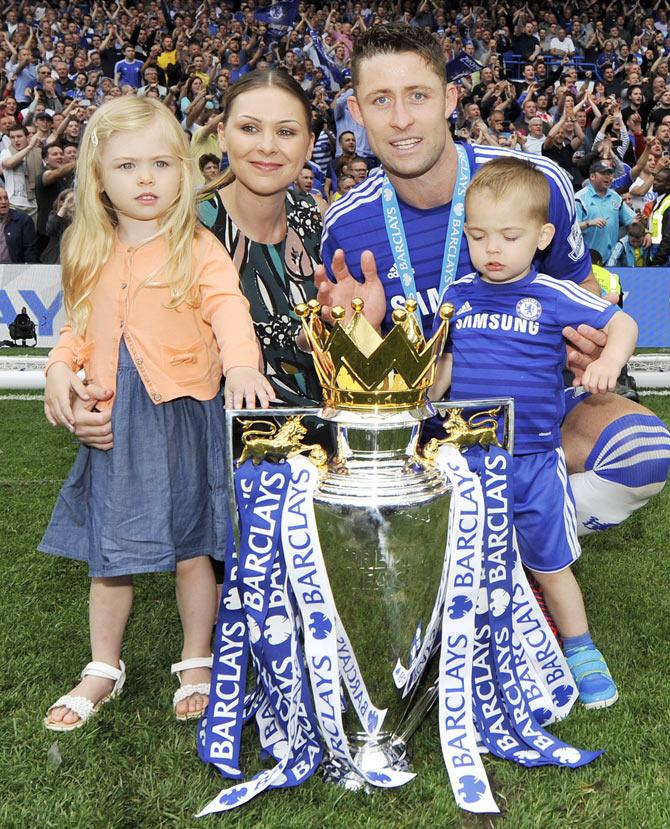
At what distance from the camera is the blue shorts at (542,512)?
2.42 m

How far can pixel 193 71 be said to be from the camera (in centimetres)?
1334

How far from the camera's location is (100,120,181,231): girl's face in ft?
7.50

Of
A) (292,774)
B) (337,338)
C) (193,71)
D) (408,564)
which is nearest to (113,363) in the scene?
(337,338)

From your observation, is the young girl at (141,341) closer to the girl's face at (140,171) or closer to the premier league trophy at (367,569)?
the girl's face at (140,171)

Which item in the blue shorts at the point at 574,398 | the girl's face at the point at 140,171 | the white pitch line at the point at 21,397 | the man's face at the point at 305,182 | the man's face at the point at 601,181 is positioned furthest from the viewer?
the man's face at the point at 601,181

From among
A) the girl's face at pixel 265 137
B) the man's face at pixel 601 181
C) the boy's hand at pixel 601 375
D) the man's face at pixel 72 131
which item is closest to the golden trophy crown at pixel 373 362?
the boy's hand at pixel 601 375

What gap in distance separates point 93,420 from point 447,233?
3.68ft

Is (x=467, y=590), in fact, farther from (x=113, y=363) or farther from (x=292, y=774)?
(x=113, y=363)

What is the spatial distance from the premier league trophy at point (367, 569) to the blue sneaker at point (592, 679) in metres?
0.34

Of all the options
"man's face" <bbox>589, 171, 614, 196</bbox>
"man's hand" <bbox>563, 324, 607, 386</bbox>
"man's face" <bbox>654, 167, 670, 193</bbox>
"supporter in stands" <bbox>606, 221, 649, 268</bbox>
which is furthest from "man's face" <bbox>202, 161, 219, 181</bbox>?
"man's hand" <bbox>563, 324, 607, 386</bbox>

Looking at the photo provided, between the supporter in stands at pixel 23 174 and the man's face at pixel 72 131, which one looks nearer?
the supporter in stands at pixel 23 174

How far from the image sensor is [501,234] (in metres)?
2.30

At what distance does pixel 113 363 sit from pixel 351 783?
3.83 feet

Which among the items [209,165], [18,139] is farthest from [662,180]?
[18,139]
